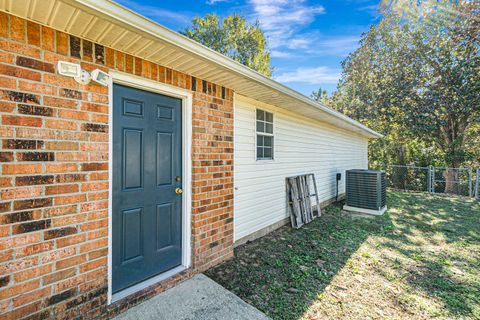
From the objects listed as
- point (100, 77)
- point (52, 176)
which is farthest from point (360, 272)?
point (100, 77)

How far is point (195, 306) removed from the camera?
2275 mm

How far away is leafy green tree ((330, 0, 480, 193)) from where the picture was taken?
9734 millimetres

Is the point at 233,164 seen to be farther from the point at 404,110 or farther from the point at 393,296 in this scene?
the point at 404,110

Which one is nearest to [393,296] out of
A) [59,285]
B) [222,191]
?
[222,191]

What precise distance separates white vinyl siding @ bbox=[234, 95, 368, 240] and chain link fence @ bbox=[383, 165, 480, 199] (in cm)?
657

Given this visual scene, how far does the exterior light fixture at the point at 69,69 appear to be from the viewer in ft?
5.84

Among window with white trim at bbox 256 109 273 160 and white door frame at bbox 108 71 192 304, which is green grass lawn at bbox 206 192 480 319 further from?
window with white trim at bbox 256 109 273 160

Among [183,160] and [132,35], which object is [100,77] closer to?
[132,35]

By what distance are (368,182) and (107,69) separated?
642cm

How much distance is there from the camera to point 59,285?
5.88 feet

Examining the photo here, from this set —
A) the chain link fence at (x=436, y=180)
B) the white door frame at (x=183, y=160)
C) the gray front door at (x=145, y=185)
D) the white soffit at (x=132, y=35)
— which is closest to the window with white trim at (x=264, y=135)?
→ the white soffit at (x=132, y=35)

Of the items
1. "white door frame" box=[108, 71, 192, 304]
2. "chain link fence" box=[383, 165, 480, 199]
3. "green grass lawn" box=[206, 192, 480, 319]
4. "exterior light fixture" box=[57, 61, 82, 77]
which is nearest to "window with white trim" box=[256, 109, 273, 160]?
"green grass lawn" box=[206, 192, 480, 319]

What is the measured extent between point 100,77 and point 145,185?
1.14 m

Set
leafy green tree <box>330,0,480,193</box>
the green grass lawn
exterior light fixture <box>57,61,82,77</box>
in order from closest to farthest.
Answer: exterior light fixture <box>57,61,82,77</box> < the green grass lawn < leafy green tree <box>330,0,480,193</box>
